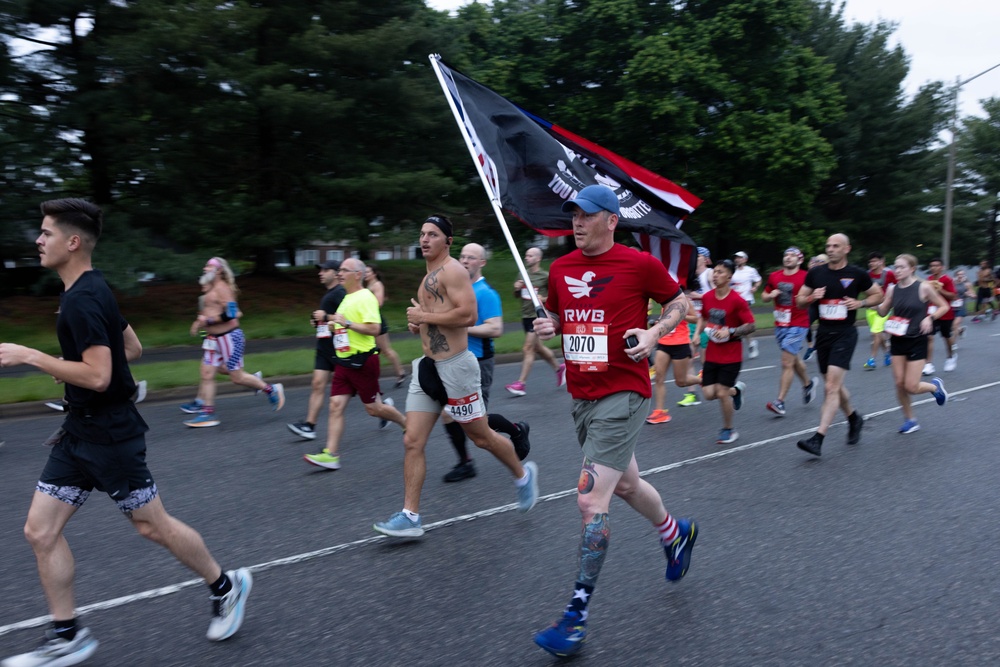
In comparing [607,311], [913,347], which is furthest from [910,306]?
[607,311]

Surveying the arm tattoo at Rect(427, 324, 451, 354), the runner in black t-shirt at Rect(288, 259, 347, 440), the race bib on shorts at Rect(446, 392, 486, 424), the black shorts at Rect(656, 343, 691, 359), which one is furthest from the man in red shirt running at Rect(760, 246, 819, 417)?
the arm tattoo at Rect(427, 324, 451, 354)

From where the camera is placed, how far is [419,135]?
2533 centimetres

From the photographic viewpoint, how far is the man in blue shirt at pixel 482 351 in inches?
246

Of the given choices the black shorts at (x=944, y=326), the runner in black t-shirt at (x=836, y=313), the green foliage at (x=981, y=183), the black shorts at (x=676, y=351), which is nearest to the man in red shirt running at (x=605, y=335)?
the runner in black t-shirt at (x=836, y=313)

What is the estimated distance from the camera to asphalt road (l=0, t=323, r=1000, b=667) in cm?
375

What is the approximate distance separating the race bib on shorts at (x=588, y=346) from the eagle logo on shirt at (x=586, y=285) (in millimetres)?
145

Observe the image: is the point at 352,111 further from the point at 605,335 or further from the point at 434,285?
the point at 605,335

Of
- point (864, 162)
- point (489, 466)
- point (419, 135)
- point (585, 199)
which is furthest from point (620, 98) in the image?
point (585, 199)

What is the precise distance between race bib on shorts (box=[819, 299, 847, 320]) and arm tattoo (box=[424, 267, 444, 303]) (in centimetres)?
409

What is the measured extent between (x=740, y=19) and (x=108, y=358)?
31226mm

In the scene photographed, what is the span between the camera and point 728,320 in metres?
8.28

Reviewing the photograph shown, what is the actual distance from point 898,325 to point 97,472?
24.0 feet

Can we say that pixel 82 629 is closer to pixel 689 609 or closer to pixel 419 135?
pixel 689 609

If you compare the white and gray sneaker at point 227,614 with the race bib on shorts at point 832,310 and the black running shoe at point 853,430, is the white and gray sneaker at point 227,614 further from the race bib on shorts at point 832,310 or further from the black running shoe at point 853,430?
the black running shoe at point 853,430
